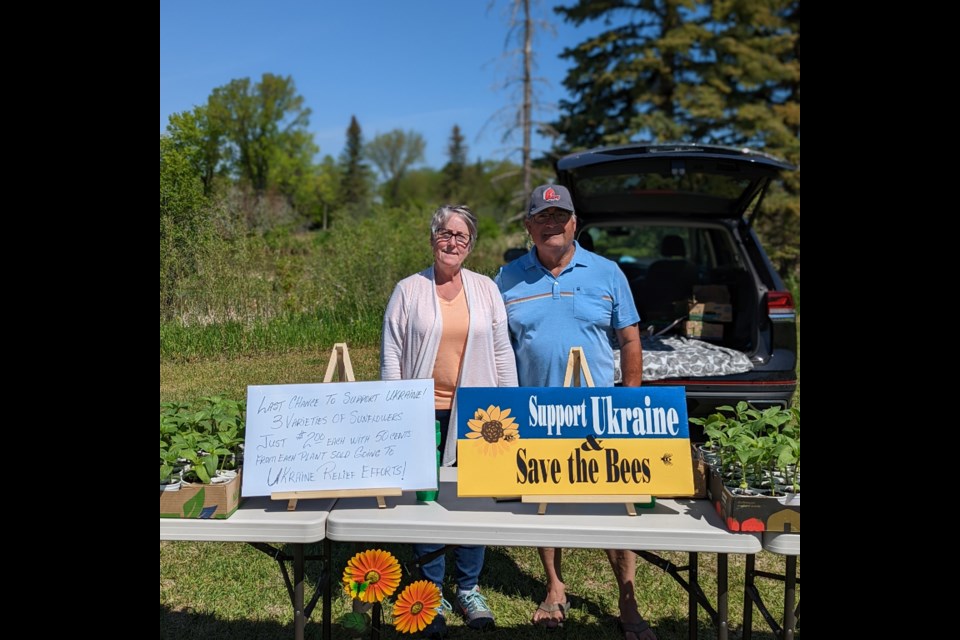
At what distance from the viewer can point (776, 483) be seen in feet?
7.77

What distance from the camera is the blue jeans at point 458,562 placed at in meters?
2.89

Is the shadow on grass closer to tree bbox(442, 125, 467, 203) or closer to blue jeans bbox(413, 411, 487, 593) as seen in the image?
blue jeans bbox(413, 411, 487, 593)

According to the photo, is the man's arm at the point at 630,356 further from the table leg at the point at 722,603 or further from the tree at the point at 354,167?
the tree at the point at 354,167

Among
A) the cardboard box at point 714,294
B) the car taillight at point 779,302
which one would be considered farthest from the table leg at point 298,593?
the cardboard box at point 714,294

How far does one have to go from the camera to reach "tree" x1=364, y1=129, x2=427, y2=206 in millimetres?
58031

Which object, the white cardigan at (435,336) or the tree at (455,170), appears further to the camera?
the tree at (455,170)

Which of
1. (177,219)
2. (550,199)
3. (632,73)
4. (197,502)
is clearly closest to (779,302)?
(550,199)

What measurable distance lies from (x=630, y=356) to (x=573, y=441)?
69 cm

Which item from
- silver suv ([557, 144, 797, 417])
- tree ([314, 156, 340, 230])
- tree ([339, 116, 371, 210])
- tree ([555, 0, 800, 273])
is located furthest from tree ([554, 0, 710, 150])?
tree ([339, 116, 371, 210])

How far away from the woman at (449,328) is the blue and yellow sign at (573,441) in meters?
0.38

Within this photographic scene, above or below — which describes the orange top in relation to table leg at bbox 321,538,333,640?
above

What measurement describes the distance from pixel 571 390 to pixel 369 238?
11.9 feet

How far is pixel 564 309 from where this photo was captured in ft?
9.39

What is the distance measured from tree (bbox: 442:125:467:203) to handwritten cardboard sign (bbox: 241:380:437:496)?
39.8 metres
